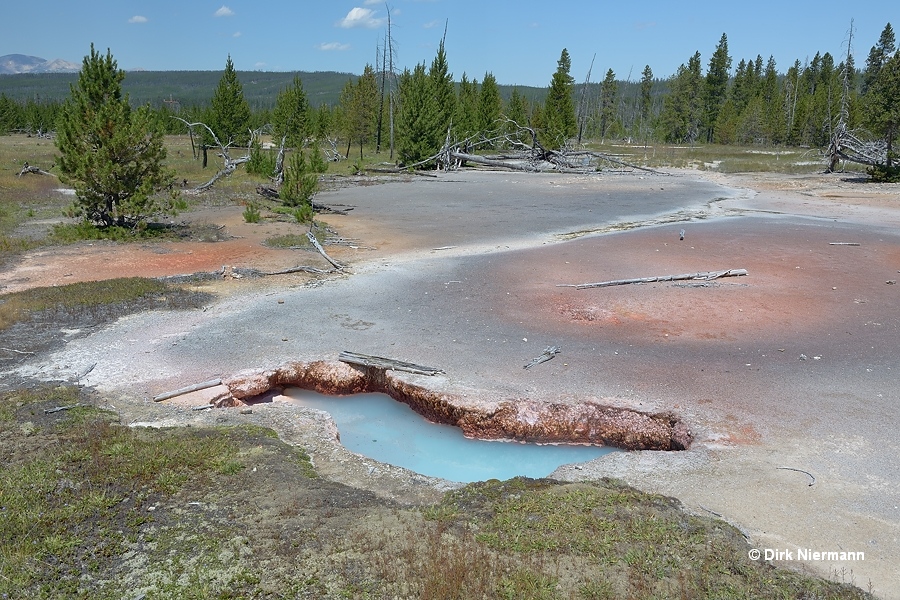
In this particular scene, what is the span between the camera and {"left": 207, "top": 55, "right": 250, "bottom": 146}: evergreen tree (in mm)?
37469

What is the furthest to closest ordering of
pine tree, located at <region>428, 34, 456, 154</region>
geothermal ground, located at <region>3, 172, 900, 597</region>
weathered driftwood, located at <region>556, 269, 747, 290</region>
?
pine tree, located at <region>428, 34, 456, 154</region>
weathered driftwood, located at <region>556, 269, 747, 290</region>
geothermal ground, located at <region>3, 172, 900, 597</region>

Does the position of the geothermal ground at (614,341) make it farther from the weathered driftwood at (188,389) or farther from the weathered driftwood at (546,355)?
the weathered driftwood at (188,389)

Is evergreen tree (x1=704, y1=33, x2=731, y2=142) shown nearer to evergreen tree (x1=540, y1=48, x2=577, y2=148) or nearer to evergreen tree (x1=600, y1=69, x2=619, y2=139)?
evergreen tree (x1=600, y1=69, x2=619, y2=139)

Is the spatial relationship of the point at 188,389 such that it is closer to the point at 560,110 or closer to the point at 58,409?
the point at 58,409

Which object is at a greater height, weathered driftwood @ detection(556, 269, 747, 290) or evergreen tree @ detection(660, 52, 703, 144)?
evergreen tree @ detection(660, 52, 703, 144)

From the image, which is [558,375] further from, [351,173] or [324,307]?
[351,173]

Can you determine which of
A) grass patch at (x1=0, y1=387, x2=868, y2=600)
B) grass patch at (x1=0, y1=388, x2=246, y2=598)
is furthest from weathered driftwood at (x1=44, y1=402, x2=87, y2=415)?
grass patch at (x1=0, y1=387, x2=868, y2=600)

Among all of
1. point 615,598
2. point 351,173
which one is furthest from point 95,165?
point 351,173

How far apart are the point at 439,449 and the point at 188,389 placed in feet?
10.7

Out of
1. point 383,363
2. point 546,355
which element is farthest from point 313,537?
point 546,355

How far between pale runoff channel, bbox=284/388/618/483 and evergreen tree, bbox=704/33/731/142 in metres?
82.5

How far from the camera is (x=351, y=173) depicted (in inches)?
1515

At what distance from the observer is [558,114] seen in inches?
2074
